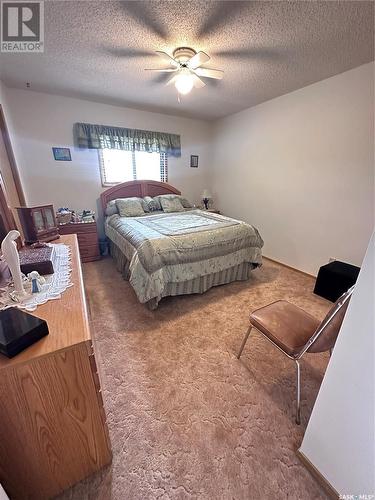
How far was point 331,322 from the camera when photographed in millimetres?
1054

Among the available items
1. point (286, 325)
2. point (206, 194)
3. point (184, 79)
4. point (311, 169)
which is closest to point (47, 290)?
point (286, 325)

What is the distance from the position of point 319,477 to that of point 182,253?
5.83 ft

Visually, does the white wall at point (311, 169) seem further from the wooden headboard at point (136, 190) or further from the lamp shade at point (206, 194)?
the wooden headboard at point (136, 190)

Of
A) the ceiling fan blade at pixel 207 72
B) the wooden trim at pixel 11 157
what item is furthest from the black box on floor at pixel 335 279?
the wooden trim at pixel 11 157

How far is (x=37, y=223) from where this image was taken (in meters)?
1.82

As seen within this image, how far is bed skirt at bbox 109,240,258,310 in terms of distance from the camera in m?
2.32

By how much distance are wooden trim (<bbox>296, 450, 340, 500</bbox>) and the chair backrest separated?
0.49m

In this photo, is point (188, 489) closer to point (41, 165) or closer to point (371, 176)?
point (371, 176)

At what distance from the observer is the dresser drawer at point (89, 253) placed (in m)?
3.40

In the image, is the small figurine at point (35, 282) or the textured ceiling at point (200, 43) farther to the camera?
the textured ceiling at point (200, 43)

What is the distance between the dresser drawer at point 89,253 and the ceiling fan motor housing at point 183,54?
8.80ft

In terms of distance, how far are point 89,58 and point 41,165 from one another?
181 centimetres

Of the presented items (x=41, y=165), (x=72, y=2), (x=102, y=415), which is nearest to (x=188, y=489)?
(x=102, y=415)

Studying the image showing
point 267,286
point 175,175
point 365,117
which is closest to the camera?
point 365,117
